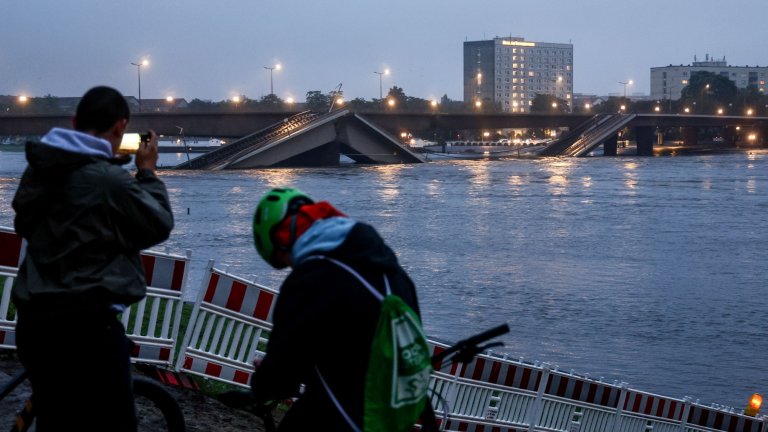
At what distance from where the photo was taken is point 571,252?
30.0 m

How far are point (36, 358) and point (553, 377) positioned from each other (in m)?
6.12

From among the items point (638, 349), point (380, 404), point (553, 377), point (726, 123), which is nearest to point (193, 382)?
point (553, 377)

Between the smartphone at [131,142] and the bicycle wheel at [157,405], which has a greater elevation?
the smartphone at [131,142]

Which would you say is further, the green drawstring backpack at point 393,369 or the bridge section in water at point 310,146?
the bridge section in water at point 310,146

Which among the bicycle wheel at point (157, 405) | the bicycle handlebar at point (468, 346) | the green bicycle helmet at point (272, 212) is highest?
the green bicycle helmet at point (272, 212)

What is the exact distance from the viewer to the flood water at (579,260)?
16.8 metres

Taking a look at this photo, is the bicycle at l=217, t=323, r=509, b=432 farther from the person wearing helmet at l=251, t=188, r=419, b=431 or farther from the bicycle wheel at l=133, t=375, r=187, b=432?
the bicycle wheel at l=133, t=375, r=187, b=432

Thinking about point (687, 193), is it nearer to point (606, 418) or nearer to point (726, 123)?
point (606, 418)

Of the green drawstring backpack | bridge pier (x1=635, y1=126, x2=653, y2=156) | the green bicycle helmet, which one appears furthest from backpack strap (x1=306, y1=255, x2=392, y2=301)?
bridge pier (x1=635, y1=126, x2=653, y2=156)

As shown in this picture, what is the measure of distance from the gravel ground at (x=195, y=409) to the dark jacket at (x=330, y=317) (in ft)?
11.1

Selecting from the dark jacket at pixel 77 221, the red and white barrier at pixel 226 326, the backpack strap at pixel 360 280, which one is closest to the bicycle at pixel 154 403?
the dark jacket at pixel 77 221

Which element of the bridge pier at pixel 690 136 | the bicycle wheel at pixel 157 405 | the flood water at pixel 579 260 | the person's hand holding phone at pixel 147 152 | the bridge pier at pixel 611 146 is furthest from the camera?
the bridge pier at pixel 690 136

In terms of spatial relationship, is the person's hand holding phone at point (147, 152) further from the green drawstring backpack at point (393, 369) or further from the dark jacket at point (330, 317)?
the green drawstring backpack at point (393, 369)

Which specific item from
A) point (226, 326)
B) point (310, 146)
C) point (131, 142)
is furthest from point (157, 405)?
point (310, 146)
